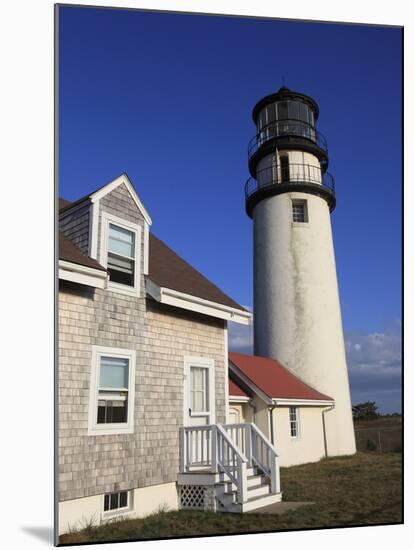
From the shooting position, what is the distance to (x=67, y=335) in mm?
6582

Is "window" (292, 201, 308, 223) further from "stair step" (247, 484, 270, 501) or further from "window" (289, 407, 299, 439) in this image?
"stair step" (247, 484, 270, 501)

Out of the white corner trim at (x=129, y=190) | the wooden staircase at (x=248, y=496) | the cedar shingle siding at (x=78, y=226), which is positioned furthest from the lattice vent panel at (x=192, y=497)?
the white corner trim at (x=129, y=190)

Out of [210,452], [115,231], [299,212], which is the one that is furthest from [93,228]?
[299,212]

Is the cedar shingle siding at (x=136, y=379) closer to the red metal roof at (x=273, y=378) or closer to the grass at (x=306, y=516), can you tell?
the grass at (x=306, y=516)

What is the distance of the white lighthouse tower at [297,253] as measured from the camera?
13961 millimetres

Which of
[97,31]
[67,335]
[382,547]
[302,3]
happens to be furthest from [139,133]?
[382,547]

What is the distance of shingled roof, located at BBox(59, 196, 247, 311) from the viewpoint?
26.0ft

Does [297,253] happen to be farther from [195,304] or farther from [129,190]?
[129,190]

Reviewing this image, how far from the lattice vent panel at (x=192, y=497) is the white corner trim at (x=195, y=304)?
2545mm

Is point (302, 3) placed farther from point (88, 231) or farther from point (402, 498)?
point (402, 498)

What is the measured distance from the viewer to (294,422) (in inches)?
520

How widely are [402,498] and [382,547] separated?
1349 millimetres

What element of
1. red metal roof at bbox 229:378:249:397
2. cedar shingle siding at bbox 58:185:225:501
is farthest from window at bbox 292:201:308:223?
cedar shingle siding at bbox 58:185:225:501

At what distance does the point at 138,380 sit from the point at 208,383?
1.61 m
